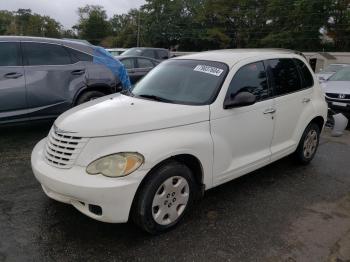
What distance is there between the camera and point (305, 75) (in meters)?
5.34

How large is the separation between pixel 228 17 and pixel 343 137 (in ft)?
182

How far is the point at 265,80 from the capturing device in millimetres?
4562

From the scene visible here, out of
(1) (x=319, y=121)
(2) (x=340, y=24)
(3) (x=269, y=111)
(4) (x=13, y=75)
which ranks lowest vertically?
(1) (x=319, y=121)

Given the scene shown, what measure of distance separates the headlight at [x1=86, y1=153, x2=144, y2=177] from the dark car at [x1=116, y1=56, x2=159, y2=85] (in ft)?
26.6

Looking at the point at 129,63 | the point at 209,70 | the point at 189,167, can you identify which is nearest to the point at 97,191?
the point at 189,167

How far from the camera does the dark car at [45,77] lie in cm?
600

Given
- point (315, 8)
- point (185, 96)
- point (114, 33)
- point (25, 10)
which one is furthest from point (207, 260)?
point (25, 10)

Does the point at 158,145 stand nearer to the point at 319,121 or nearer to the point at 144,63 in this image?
the point at 319,121

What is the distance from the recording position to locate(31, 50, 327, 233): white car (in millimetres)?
3197

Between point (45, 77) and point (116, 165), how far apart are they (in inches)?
147

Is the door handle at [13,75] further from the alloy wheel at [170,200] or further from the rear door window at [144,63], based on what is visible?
the rear door window at [144,63]

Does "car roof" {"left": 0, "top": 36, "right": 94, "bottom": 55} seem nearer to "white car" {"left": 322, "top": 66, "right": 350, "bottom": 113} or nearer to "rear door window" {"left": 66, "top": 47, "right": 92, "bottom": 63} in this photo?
"rear door window" {"left": 66, "top": 47, "right": 92, "bottom": 63}

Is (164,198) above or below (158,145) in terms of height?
below

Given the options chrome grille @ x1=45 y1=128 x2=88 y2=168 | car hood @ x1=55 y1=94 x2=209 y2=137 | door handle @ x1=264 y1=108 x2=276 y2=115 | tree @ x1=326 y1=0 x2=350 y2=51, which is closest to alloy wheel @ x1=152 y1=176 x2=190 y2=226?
car hood @ x1=55 y1=94 x2=209 y2=137
